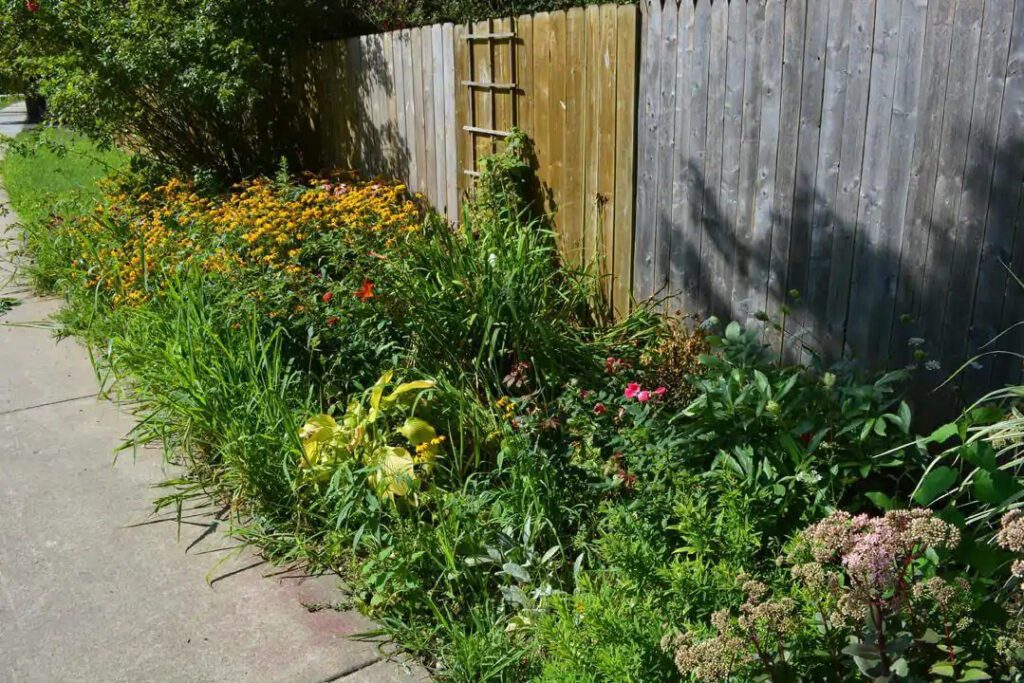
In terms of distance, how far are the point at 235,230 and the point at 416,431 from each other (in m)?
2.40

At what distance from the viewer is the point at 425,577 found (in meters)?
3.38

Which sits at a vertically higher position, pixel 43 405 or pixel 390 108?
pixel 390 108

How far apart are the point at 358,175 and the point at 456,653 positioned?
5633 millimetres

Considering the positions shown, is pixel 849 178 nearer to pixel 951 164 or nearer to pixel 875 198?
pixel 875 198

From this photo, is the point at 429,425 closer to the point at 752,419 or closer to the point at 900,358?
the point at 752,419

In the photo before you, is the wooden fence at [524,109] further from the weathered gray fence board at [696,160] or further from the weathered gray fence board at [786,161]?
the weathered gray fence board at [786,161]

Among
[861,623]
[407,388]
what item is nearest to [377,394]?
[407,388]

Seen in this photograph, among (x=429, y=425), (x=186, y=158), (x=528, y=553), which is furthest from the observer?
(x=186, y=158)

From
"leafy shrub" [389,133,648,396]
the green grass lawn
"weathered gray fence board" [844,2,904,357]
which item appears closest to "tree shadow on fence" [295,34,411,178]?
the green grass lawn

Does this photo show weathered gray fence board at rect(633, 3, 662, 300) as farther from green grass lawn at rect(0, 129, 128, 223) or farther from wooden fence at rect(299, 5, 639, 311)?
green grass lawn at rect(0, 129, 128, 223)

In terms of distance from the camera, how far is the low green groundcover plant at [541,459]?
7.57 feet

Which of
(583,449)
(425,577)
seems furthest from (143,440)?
(583,449)

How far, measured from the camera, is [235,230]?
571 centimetres

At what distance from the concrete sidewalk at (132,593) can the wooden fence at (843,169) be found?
2.26m
